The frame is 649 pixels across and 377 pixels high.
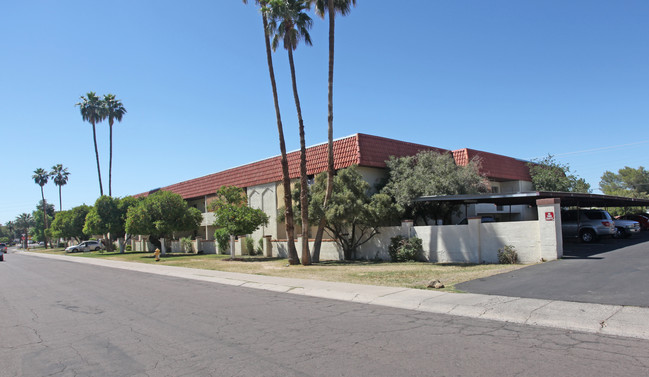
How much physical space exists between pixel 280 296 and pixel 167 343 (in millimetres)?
5380

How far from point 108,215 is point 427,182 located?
37.9 meters

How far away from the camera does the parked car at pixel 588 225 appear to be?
74.4 ft

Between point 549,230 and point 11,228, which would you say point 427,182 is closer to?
point 549,230

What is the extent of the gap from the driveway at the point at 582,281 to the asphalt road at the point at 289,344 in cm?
295

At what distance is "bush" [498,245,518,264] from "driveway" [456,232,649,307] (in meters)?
1.76

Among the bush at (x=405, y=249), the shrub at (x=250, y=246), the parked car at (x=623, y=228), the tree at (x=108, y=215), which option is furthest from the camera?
the tree at (x=108, y=215)

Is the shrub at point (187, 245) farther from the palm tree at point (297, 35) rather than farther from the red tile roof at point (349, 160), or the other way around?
the palm tree at point (297, 35)

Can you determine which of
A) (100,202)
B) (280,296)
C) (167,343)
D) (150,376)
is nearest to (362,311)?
(280,296)

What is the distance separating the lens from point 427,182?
70.9 ft

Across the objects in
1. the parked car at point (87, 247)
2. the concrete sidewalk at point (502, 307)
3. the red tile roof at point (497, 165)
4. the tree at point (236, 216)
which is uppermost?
the red tile roof at point (497, 165)

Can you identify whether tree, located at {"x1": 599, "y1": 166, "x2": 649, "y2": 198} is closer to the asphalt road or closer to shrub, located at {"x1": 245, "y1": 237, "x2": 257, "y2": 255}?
shrub, located at {"x1": 245, "y1": 237, "x2": 257, "y2": 255}

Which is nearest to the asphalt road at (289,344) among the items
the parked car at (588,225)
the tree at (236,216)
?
the tree at (236,216)

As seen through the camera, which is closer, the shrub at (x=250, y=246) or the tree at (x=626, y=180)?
the shrub at (x=250, y=246)

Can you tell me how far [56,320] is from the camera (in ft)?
31.2
